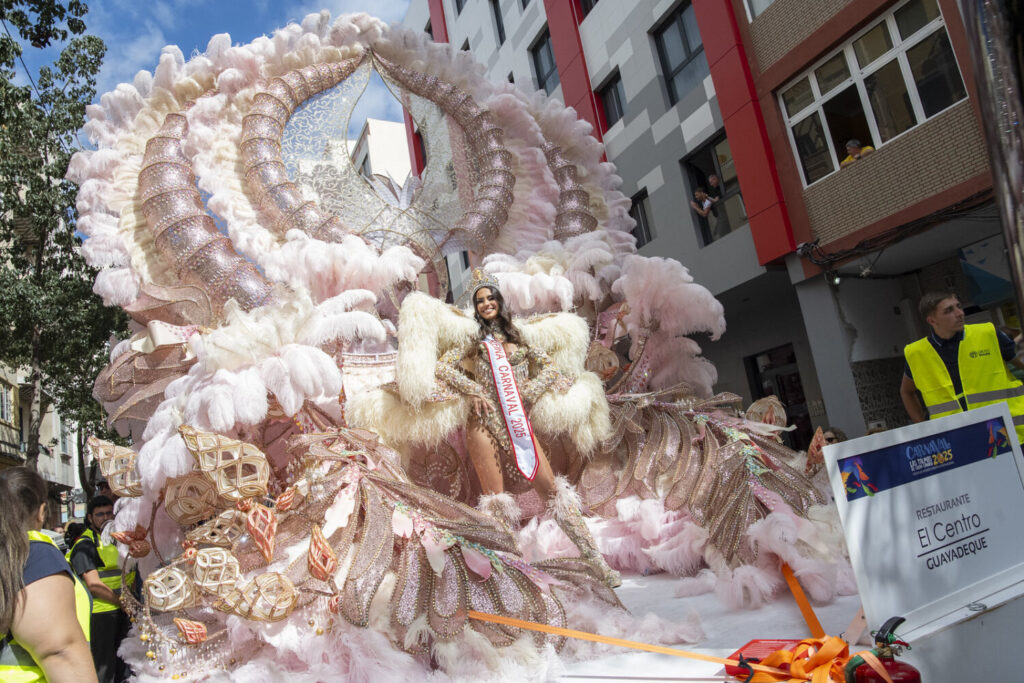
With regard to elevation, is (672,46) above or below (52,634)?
above

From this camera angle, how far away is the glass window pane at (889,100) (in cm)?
785

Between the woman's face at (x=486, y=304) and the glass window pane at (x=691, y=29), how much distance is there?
8580mm

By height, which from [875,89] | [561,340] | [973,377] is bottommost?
[973,377]

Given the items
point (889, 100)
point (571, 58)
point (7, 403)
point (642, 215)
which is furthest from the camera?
point (7, 403)

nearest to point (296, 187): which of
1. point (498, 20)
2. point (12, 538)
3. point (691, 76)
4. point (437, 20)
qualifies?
point (12, 538)

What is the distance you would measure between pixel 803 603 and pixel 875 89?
7.66 m

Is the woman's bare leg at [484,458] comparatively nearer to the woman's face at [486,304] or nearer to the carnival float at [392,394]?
the carnival float at [392,394]

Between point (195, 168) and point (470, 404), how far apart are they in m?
2.48

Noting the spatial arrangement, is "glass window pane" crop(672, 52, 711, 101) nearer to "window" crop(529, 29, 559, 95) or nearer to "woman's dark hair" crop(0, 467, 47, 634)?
"window" crop(529, 29, 559, 95)

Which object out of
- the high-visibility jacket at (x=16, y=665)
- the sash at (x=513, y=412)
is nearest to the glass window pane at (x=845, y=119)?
the sash at (x=513, y=412)

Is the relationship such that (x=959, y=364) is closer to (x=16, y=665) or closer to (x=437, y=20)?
(x=16, y=665)

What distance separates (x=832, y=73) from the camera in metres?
8.60

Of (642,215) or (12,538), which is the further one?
(642,215)

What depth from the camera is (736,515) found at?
311 cm
